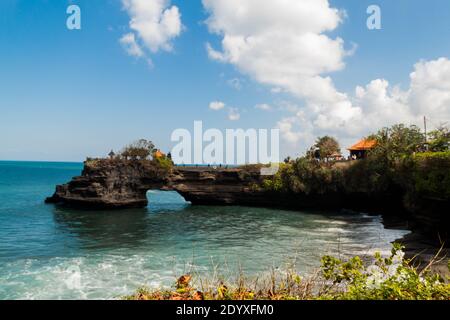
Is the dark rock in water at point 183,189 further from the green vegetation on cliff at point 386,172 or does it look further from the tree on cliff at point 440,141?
the tree on cliff at point 440,141

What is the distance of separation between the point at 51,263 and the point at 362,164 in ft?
107

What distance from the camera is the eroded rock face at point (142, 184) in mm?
44344

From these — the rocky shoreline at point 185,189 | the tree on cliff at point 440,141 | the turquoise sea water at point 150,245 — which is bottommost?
the turquoise sea water at point 150,245

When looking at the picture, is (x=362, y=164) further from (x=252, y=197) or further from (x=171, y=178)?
(x=171, y=178)

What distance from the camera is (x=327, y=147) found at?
4350 cm

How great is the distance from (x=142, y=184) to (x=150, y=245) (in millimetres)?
23959

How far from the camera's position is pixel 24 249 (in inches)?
903

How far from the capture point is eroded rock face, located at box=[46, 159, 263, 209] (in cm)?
4434

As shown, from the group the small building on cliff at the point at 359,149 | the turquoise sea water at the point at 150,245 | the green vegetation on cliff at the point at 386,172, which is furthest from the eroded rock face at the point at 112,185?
the small building on cliff at the point at 359,149

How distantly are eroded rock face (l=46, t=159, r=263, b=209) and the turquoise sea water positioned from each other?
4.08 meters

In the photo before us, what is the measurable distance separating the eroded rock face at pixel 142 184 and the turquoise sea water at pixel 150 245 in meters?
4.08

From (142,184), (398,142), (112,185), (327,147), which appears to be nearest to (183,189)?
(142,184)

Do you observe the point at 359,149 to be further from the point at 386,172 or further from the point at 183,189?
the point at 183,189
